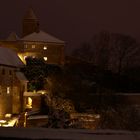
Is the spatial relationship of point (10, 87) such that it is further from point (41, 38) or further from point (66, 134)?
point (66, 134)

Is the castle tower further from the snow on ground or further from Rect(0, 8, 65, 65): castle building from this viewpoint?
the snow on ground

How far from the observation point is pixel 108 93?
116 feet

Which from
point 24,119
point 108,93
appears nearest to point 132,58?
point 108,93

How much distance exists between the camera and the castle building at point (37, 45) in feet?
162

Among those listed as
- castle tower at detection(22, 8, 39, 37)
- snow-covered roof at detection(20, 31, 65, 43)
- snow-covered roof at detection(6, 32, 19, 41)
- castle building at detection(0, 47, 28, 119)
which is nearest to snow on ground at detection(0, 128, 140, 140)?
castle building at detection(0, 47, 28, 119)

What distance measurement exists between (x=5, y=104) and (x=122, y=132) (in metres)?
27.5

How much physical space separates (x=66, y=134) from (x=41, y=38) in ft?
160

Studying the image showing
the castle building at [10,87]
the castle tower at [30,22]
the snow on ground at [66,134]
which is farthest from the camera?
the castle tower at [30,22]

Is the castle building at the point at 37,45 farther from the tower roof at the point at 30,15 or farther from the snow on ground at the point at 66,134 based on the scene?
the snow on ground at the point at 66,134

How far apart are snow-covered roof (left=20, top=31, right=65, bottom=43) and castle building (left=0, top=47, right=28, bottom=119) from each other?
1621 cm

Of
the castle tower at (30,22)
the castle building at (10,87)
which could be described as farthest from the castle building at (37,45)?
the castle building at (10,87)

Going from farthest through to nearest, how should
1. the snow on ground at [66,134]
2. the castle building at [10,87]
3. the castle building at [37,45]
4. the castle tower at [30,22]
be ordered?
the castle tower at [30,22]
the castle building at [37,45]
the castle building at [10,87]
the snow on ground at [66,134]

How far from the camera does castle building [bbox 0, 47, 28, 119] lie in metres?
30.7

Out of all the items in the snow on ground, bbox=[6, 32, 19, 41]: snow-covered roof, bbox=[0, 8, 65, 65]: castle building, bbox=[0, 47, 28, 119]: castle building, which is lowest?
the snow on ground
